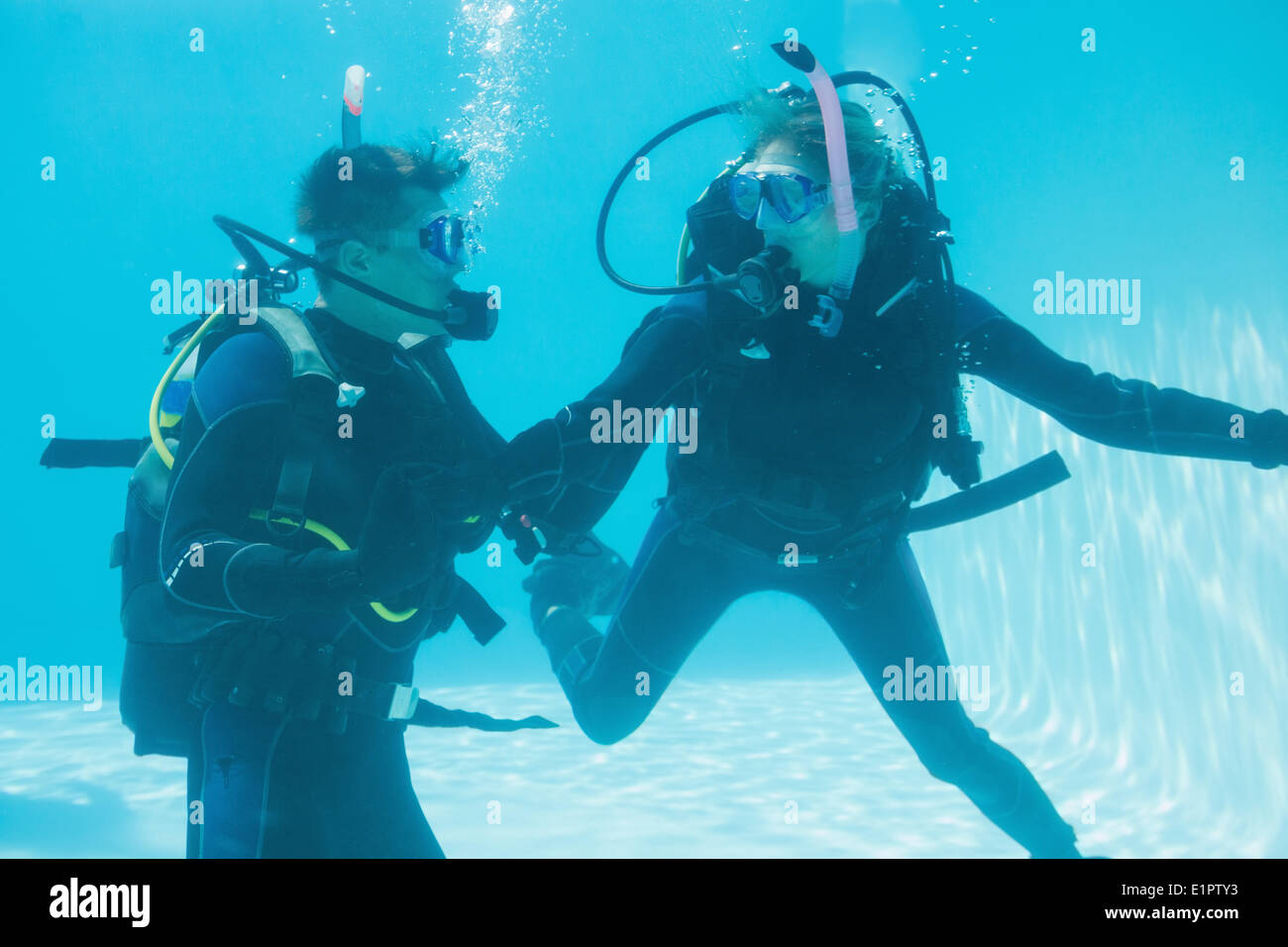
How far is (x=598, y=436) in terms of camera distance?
106 inches

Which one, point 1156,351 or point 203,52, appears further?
point 203,52

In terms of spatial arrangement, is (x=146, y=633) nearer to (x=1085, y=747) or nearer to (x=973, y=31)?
(x=1085, y=747)

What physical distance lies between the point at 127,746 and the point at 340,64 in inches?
914

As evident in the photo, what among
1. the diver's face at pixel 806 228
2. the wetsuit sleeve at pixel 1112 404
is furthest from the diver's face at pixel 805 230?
the wetsuit sleeve at pixel 1112 404

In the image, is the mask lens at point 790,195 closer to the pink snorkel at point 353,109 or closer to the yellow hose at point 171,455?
the pink snorkel at point 353,109

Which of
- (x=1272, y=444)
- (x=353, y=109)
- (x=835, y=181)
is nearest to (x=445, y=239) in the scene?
(x=353, y=109)

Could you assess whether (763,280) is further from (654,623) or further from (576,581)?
(576,581)

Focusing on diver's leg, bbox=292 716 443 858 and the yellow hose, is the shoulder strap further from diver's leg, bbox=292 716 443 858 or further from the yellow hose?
diver's leg, bbox=292 716 443 858

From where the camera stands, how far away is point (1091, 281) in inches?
291

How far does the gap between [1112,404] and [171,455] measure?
331cm

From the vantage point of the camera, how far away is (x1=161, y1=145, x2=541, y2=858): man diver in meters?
2.16

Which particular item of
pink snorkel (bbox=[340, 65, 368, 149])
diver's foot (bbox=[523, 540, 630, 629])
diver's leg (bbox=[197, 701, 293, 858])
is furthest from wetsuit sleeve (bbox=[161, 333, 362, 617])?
diver's foot (bbox=[523, 540, 630, 629])
